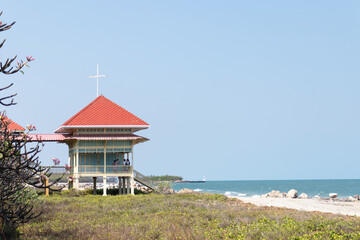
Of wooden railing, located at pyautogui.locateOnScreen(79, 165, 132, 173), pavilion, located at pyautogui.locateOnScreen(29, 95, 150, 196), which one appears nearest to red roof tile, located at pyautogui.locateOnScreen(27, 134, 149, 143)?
pavilion, located at pyautogui.locateOnScreen(29, 95, 150, 196)

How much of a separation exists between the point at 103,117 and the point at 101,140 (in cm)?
206

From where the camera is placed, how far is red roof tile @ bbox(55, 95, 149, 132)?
3475cm

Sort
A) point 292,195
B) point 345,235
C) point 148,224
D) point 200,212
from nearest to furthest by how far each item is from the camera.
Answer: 1. point 345,235
2. point 148,224
3. point 200,212
4. point 292,195

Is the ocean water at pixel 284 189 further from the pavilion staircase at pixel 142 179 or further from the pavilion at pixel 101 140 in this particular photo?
the pavilion at pixel 101 140

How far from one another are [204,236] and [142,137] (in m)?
22.4

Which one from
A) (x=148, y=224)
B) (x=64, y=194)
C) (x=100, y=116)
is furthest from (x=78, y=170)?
(x=148, y=224)

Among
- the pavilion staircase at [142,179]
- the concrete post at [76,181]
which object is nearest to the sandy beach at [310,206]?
the pavilion staircase at [142,179]

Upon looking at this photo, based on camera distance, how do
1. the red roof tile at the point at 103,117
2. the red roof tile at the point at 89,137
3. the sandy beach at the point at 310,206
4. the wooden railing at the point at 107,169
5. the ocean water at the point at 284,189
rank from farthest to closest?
the ocean water at the point at 284,189 < the red roof tile at the point at 103,117 < the wooden railing at the point at 107,169 < the red roof tile at the point at 89,137 < the sandy beach at the point at 310,206

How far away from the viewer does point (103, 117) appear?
35.7 meters

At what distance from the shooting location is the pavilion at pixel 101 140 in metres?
34.3

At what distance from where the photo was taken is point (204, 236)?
12.5 metres

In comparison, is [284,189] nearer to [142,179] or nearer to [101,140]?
[142,179]

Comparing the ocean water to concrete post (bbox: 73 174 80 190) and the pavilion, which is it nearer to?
the pavilion

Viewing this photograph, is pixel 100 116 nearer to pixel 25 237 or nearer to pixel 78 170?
pixel 78 170
